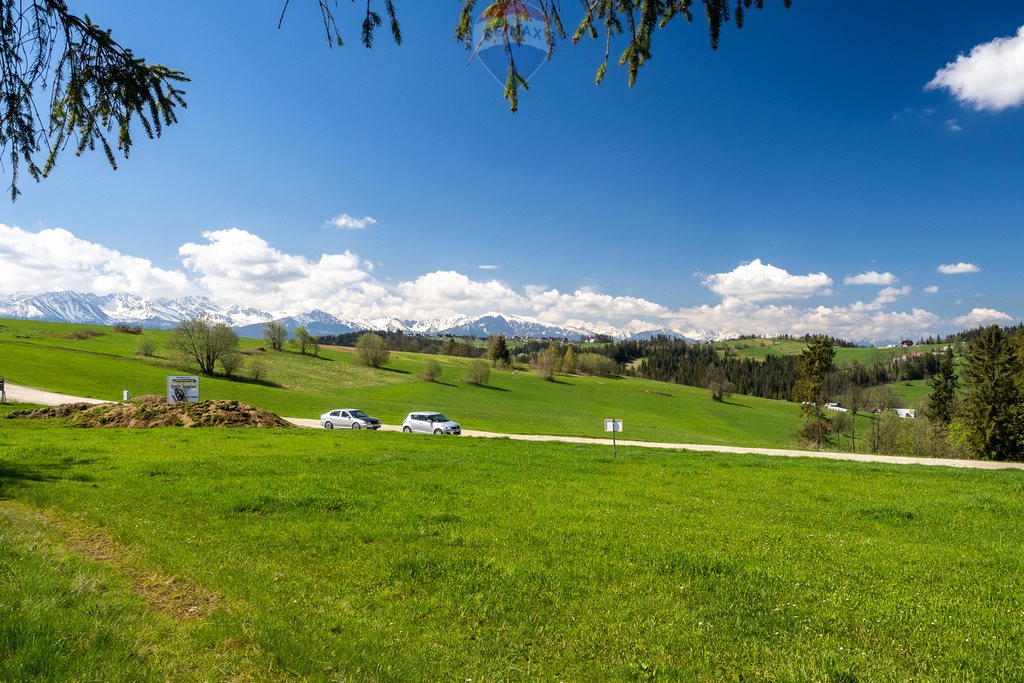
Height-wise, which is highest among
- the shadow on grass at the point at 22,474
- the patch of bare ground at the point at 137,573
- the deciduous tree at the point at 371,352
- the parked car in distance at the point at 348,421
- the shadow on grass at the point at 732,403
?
the deciduous tree at the point at 371,352

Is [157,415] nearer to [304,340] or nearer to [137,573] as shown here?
[137,573]

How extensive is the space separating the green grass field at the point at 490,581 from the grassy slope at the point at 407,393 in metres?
34.2

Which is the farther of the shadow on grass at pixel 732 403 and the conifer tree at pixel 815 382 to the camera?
the shadow on grass at pixel 732 403

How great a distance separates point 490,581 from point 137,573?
16.3 feet

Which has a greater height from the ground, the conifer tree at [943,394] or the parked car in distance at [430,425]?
the conifer tree at [943,394]

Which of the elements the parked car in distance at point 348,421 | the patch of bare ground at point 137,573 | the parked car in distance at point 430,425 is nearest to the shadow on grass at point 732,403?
the parked car in distance at point 430,425

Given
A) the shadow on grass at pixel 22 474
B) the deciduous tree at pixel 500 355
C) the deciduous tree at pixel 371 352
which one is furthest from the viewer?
the deciduous tree at pixel 500 355

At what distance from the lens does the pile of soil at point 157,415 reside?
27766 millimetres

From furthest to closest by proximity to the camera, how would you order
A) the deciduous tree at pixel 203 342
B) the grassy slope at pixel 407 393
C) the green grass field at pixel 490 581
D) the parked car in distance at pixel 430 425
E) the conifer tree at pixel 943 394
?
the deciduous tree at pixel 203 342 < the conifer tree at pixel 943 394 < the grassy slope at pixel 407 393 < the parked car in distance at pixel 430 425 < the green grass field at pixel 490 581

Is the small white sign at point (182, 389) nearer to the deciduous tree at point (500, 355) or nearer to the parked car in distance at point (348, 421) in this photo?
the parked car in distance at point (348, 421)

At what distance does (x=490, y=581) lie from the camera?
6.75m

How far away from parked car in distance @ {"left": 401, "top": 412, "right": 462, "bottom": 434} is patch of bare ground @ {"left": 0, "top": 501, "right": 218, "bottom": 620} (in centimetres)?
2826

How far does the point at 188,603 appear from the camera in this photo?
5977mm

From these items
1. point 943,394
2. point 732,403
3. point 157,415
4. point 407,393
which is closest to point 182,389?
point 157,415
